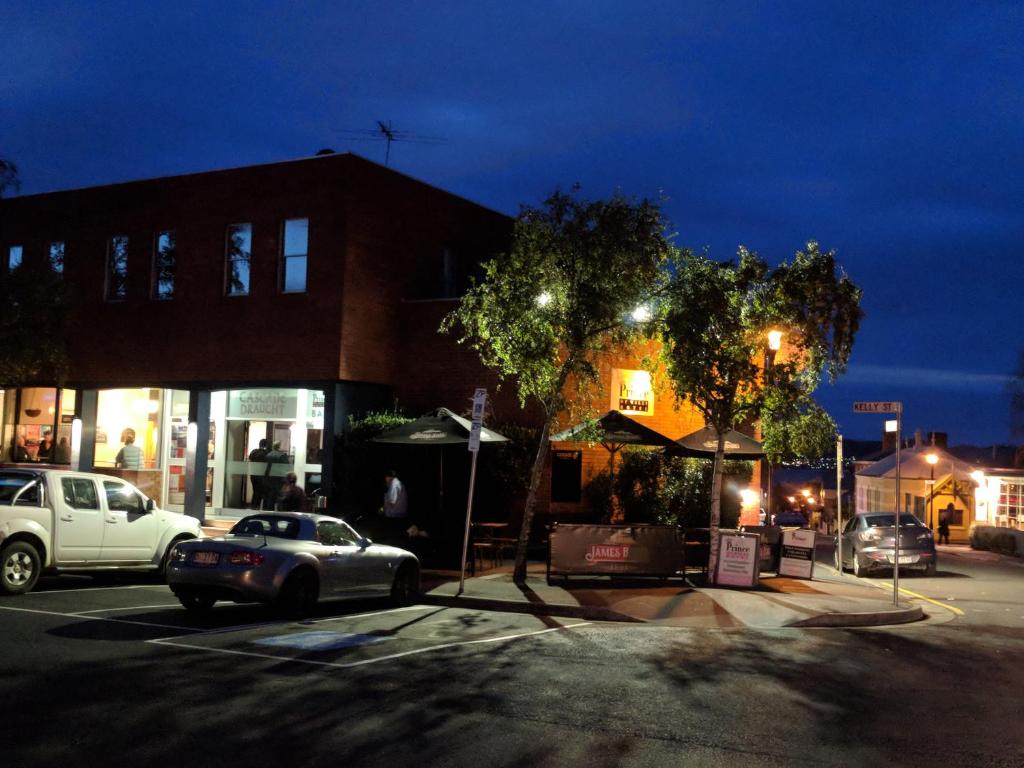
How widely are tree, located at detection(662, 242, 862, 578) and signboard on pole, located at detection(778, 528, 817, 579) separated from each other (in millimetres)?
2749

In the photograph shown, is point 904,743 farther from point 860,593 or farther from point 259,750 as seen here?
point 860,593

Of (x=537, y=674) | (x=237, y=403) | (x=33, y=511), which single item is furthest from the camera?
(x=237, y=403)

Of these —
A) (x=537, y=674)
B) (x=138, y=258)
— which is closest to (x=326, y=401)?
(x=138, y=258)

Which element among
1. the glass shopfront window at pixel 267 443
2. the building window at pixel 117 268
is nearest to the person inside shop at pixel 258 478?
the glass shopfront window at pixel 267 443

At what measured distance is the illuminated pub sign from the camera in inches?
957

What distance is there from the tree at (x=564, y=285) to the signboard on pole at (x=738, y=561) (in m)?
3.43

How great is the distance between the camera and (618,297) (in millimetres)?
17359

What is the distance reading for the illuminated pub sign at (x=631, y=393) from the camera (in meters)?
24.3

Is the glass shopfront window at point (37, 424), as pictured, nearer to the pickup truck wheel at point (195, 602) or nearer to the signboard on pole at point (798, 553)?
the pickup truck wheel at point (195, 602)

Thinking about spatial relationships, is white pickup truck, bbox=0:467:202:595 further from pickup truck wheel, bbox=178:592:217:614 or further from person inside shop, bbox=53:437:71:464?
person inside shop, bbox=53:437:71:464

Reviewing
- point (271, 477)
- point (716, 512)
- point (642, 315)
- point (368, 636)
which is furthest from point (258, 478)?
point (368, 636)

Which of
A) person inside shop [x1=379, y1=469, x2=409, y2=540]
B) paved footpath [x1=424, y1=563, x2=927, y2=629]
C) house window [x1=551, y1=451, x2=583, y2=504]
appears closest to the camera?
paved footpath [x1=424, y1=563, x2=927, y2=629]

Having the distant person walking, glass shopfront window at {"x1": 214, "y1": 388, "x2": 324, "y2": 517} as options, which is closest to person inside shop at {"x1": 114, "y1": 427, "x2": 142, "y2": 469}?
glass shopfront window at {"x1": 214, "y1": 388, "x2": 324, "y2": 517}

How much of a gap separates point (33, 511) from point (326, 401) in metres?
9.13
